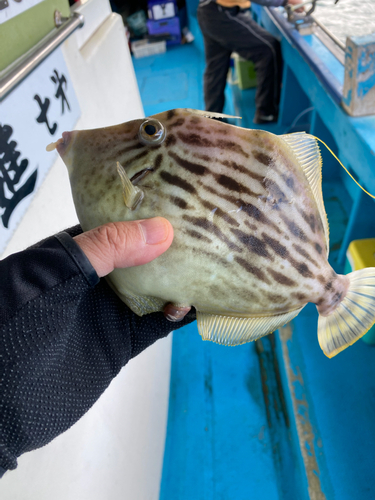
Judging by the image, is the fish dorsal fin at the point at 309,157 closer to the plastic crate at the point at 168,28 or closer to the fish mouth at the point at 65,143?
the fish mouth at the point at 65,143

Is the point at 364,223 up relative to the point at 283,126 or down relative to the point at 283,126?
up

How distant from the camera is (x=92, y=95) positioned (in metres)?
1.68

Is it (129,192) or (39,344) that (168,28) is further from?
(39,344)

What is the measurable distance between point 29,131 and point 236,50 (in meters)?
3.18

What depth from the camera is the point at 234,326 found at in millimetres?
928

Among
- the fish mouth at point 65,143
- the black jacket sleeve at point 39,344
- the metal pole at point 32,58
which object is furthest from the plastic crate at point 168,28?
the black jacket sleeve at point 39,344

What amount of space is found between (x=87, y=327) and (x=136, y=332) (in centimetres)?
17

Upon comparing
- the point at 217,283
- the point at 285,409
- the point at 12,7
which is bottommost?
the point at 285,409

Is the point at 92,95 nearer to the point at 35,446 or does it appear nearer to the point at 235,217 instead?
the point at 235,217

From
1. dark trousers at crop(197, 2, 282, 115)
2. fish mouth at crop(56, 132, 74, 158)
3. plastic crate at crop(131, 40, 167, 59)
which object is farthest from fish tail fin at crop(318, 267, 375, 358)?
plastic crate at crop(131, 40, 167, 59)

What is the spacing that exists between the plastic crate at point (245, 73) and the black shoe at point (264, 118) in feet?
3.25

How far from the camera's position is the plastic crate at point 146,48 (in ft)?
Result: 21.5

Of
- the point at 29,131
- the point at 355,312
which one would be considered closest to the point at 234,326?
the point at 355,312

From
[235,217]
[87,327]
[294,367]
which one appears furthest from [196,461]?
A: [235,217]
